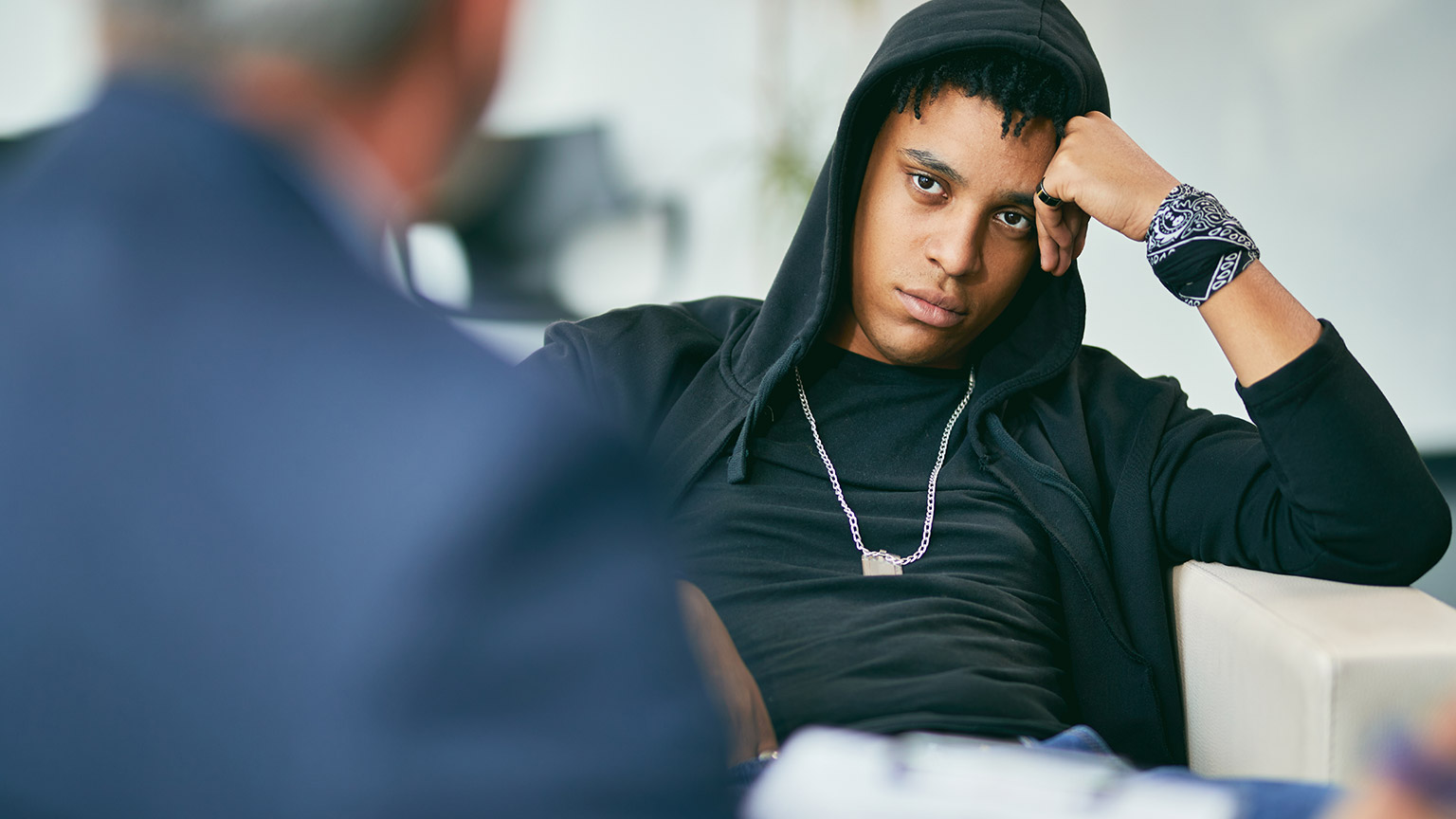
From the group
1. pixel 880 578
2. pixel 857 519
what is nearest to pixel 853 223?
pixel 857 519

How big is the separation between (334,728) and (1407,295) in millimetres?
3475

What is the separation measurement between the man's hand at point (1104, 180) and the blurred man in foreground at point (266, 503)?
1064 millimetres

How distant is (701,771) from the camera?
1.65 feet

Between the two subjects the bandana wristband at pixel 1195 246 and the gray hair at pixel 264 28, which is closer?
the gray hair at pixel 264 28

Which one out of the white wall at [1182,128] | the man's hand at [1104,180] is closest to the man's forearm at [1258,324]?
the man's hand at [1104,180]

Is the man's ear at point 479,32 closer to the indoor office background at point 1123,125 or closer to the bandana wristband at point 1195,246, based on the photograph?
the bandana wristband at point 1195,246

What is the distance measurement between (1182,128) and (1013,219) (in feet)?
6.15

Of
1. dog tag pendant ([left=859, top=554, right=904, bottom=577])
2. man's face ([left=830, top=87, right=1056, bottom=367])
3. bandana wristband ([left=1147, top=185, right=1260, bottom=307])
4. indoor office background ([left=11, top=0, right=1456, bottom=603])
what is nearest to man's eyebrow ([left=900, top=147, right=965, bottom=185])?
man's face ([left=830, top=87, right=1056, bottom=367])

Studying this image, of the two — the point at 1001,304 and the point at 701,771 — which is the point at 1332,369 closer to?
the point at 1001,304

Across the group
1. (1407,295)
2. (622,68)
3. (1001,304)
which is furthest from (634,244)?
(1407,295)

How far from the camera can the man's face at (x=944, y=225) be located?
4.61 feet

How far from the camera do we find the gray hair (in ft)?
1.53

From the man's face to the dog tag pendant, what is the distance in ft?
1.11

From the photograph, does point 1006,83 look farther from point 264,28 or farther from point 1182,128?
point 1182,128
